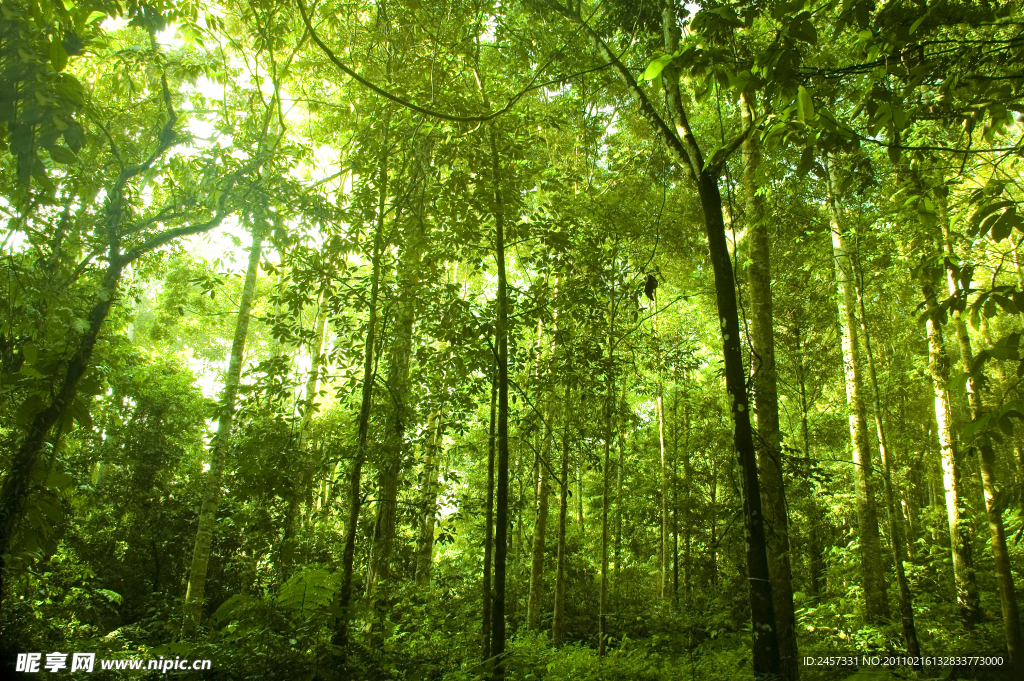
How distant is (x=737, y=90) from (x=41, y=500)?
3.18 meters

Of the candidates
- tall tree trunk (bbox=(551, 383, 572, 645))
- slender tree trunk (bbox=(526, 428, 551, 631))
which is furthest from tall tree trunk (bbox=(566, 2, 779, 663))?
slender tree trunk (bbox=(526, 428, 551, 631))

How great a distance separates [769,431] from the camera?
17.5ft

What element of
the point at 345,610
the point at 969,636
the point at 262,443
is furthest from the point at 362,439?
the point at 969,636

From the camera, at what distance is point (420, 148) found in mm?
4695

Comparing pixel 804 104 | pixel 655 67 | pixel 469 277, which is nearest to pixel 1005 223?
pixel 804 104

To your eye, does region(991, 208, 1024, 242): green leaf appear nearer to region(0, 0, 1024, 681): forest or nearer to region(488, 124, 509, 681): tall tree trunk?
region(0, 0, 1024, 681): forest

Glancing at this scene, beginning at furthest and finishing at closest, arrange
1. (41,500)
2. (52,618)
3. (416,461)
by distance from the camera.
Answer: (52,618) → (416,461) → (41,500)


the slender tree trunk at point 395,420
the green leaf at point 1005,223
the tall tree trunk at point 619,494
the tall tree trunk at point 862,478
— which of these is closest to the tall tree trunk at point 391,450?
the slender tree trunk at point 395,420

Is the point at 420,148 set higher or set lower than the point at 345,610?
higher

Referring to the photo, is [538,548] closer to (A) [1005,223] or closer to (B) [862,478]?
(B) [862,478]

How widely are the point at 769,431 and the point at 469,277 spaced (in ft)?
12.6

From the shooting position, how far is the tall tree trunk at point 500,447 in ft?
14.1

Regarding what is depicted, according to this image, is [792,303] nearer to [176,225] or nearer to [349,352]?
[349,352]

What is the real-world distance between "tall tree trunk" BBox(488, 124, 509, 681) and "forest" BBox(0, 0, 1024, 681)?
37 mm
